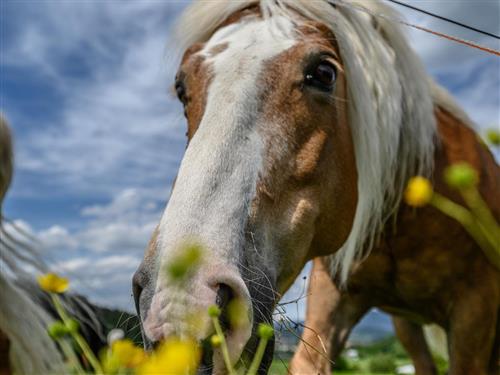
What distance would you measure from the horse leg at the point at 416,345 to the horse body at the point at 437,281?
150 cm

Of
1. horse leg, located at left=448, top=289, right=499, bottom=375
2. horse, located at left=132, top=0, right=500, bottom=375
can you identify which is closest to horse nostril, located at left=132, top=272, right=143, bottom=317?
horse, located at left=132, top=0, right=500, bottom=375

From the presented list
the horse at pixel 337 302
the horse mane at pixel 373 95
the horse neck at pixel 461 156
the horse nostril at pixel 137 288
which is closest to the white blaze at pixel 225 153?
the horse nostril at pixel 137 288

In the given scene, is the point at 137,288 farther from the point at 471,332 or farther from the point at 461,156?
the point at 461,156

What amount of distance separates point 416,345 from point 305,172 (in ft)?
10.6

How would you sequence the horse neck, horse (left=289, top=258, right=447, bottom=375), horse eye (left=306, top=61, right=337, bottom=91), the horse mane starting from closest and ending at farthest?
horse eye (left=306, top=61, right=337, bottom=91) < the horse mane < the horse neck < horse (left=289, top=258, right=447, bottom=375)

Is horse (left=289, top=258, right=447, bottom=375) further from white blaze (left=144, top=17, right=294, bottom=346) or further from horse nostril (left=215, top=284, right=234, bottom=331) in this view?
horse nostril (left=215, top=284, right=234, bottom=331)

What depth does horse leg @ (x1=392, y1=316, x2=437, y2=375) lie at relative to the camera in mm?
4609

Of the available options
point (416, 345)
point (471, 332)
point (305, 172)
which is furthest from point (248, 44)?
point (416, 345)

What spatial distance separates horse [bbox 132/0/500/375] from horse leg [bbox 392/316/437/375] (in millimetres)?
1529

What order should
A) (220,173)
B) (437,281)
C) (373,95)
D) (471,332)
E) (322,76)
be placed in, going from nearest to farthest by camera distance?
(220,173)
(322,76)
(373,95)
(471,332)
(437,281)

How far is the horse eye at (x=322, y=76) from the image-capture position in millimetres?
2148

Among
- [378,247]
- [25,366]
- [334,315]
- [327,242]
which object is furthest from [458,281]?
[25,366]

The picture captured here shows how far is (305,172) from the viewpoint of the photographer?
2027 mm

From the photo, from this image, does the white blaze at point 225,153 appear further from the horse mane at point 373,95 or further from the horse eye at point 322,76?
A: the horse mane at point 373,95
